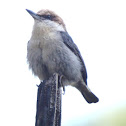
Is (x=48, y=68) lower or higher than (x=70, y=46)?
lower

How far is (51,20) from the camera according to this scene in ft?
22.5

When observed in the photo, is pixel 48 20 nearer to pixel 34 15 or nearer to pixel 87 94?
pixel 34 15

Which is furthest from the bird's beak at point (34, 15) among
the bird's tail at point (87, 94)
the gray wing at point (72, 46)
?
the bird's tail at point (87, 94)

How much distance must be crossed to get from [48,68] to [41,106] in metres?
3.48

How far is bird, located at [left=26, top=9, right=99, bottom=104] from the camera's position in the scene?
19.8ft

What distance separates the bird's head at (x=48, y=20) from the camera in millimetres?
6586

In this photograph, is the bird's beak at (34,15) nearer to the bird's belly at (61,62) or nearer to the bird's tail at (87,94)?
the bird's belly at (61,62)

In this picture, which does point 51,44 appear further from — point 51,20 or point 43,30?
point 51,20

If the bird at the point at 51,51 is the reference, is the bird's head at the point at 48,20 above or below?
above

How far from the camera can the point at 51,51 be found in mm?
5996

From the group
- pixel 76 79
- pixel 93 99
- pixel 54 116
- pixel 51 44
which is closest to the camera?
pixel 54 116

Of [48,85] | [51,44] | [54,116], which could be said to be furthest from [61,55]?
[54,116]

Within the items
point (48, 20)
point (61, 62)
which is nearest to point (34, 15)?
point (48, 20)

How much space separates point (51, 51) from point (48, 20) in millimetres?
1063
